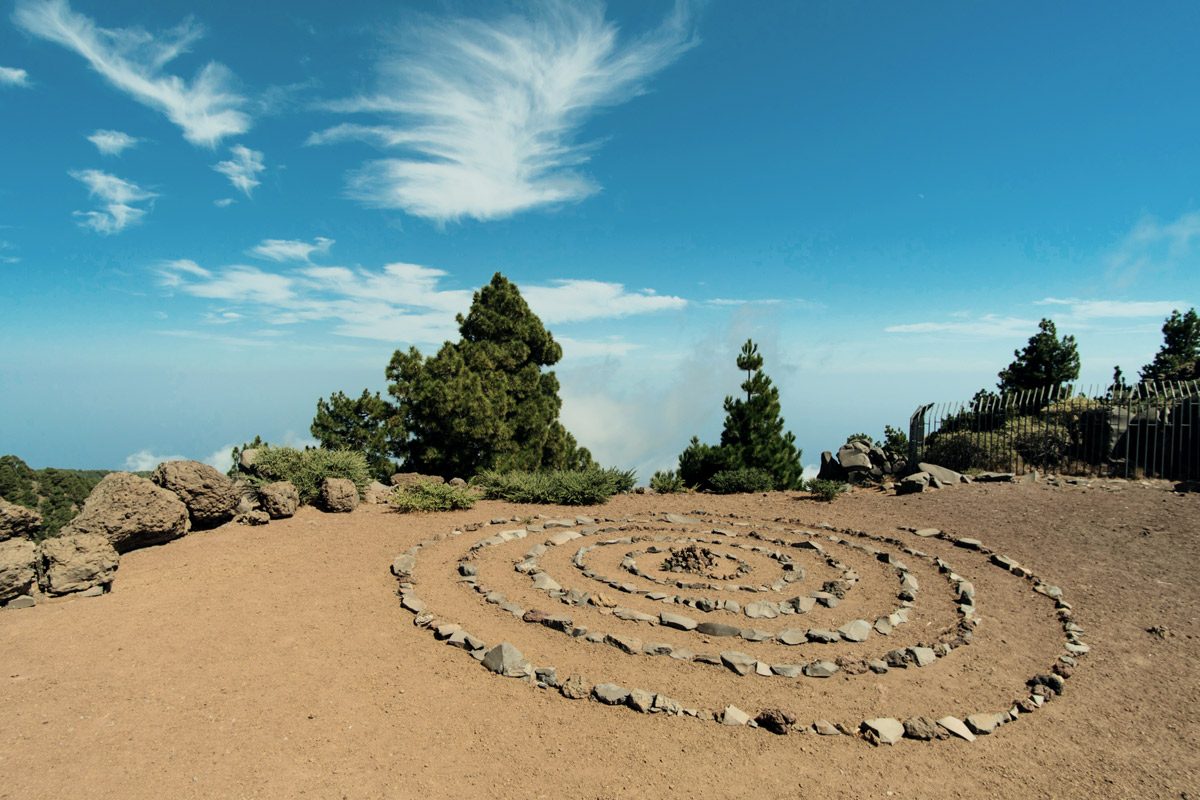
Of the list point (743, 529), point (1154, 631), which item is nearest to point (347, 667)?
point (743, 529)

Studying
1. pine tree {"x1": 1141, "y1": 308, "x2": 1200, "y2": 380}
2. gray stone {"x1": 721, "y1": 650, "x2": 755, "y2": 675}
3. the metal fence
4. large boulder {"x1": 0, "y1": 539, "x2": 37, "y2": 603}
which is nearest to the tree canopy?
the metal fence

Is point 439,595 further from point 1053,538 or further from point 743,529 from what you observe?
point 1053,538

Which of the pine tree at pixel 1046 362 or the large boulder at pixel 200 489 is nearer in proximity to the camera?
the large boulder at pixel 200 489

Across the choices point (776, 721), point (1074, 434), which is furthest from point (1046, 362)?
point (776, 721)

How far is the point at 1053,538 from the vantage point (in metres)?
13.5

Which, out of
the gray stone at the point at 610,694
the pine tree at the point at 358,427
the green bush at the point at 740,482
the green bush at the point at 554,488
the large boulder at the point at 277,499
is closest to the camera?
the gray stone at the point at 610,694

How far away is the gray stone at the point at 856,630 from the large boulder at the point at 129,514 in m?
12.6

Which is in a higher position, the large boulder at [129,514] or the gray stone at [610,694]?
the large boulder at [129,514]

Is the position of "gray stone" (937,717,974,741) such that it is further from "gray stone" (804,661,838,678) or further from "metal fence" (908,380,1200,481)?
"metal fence" (908,380,1200,481)

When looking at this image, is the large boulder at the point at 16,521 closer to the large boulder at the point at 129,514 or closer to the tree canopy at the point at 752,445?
the large boulder at the point at 129,514

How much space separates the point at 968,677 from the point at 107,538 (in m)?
14.0

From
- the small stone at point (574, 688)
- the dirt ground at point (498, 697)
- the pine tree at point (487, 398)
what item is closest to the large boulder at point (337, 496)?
the dirt ground at point (498, 697)

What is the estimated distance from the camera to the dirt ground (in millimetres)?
5570

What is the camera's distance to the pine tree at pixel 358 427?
22.4 metres
